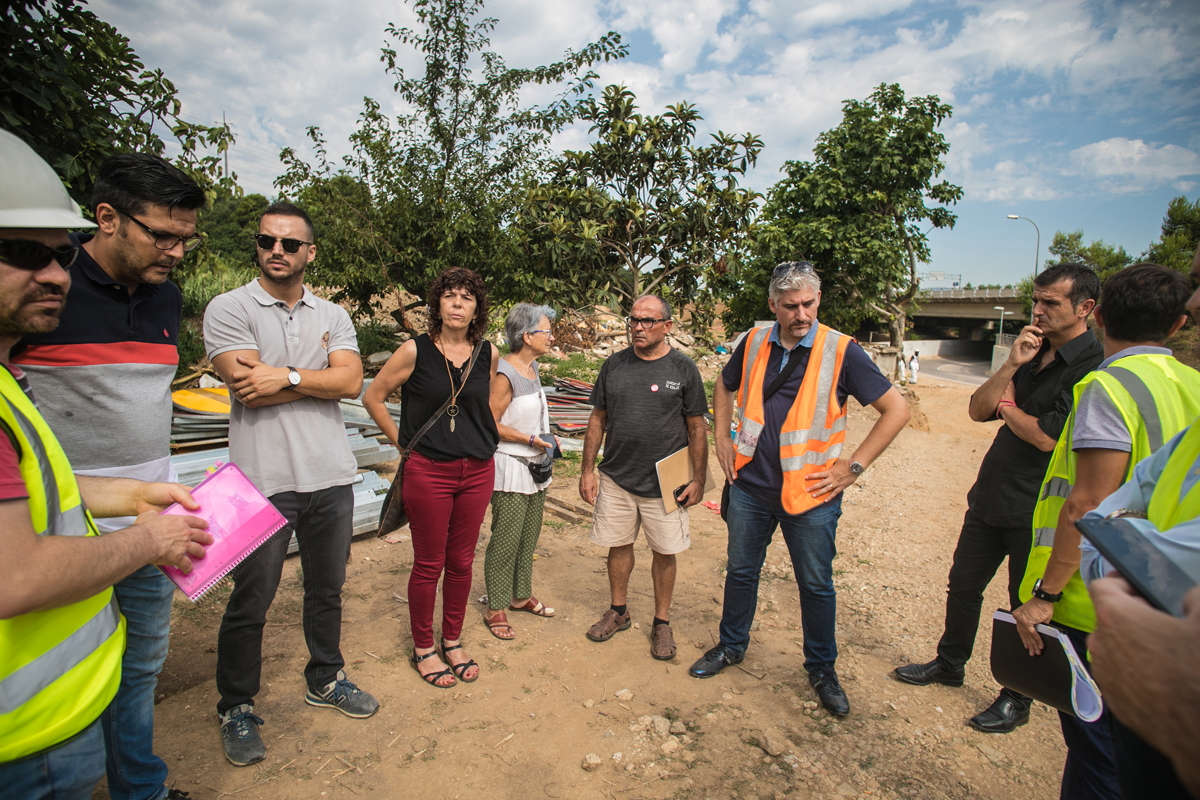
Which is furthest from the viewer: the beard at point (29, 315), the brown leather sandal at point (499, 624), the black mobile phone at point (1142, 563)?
the brown leather sandal at point (499, 624)

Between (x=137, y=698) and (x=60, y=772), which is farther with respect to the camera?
(x=137, y=698)

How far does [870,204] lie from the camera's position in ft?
55.8

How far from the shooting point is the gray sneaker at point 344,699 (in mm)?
2877

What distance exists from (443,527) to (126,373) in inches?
59.8

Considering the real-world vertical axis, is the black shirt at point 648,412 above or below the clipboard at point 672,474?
above

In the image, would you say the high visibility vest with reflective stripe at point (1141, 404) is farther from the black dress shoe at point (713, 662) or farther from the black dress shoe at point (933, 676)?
the black dress shoe at point (713, 662)

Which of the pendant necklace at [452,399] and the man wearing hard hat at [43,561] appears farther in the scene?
the pendant necklace at [452,399]

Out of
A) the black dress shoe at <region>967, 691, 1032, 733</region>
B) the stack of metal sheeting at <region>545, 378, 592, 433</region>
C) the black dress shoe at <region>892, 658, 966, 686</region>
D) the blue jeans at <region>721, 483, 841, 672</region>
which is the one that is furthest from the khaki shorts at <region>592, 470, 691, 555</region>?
the stack of metal sheeting at <region>545, 378, 592, 433</region>

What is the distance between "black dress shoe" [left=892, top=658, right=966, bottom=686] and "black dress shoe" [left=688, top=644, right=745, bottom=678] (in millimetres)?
899

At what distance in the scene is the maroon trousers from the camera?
307 centimetres

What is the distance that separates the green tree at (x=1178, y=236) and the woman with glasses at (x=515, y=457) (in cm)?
3369

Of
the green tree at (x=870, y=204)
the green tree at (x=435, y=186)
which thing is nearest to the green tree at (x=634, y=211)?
the green tree at (x=435, y=186)

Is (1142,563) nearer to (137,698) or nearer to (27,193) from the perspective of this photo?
(27,193)

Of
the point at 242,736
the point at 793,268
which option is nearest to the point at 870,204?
the point at 793,268
